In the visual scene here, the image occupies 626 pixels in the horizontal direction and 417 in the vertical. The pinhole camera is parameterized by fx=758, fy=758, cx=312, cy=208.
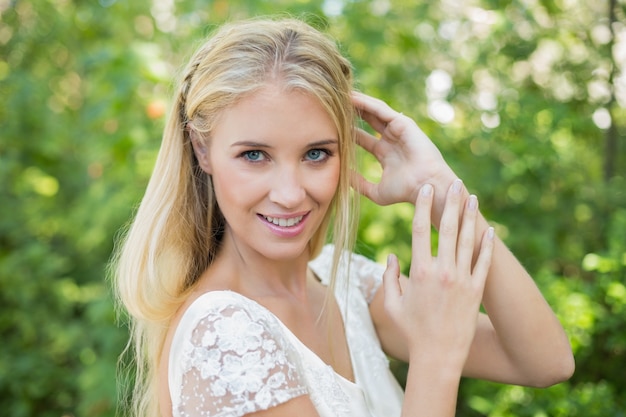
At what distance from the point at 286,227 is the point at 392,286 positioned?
279 mm

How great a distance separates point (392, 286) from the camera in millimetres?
1729

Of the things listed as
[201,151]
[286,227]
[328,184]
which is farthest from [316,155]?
[201,151]

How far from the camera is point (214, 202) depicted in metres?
1.97

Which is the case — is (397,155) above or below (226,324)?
above

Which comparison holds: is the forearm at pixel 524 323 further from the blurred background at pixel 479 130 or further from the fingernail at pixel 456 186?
the blurred background at pixel 479 130

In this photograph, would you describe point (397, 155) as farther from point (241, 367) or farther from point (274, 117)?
point (241, 367)

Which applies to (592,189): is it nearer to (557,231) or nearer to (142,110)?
(557,231)

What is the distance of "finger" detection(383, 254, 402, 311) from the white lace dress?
0.24 meters

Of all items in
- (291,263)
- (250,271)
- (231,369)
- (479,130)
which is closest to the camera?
(231,369)

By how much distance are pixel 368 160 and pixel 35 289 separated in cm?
257

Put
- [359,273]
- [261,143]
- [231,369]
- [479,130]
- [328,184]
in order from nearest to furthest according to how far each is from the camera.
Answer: [231,369], [261,143], [328,184], [359,273], [479,130]

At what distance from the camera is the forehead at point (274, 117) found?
1678 mm

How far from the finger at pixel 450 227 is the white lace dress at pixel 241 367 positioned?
15.9 inches

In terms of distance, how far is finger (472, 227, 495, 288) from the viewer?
1688 millimetres
